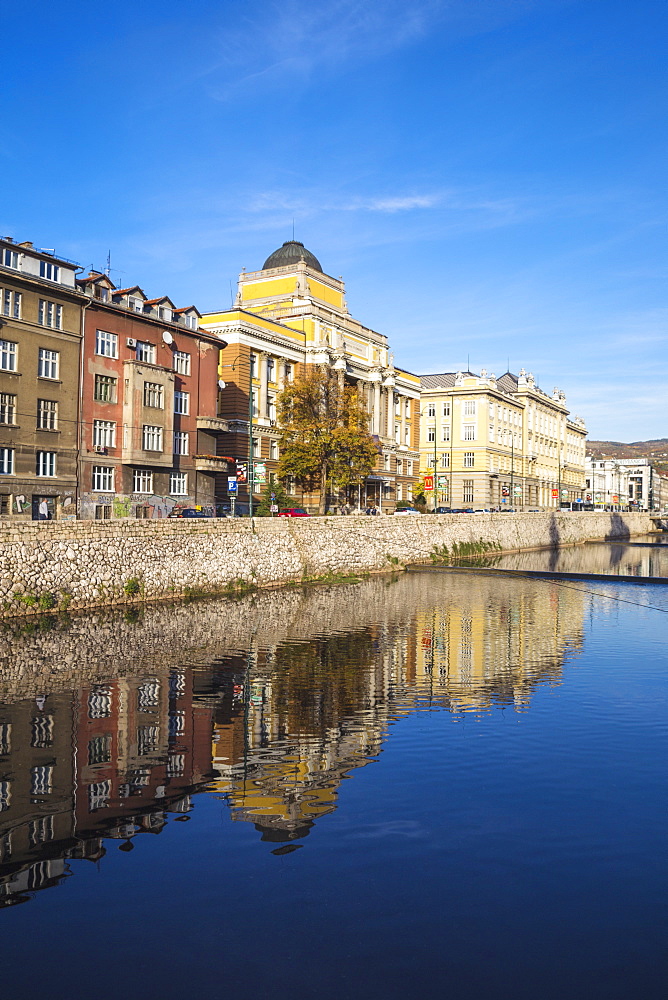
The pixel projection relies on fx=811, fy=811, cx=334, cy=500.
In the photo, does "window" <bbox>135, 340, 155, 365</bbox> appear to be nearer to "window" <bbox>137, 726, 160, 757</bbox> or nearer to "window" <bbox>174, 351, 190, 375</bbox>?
"window" <bbox>174, 351, 190, 375</bbox>

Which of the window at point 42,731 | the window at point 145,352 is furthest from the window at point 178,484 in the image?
the window at point 42,731

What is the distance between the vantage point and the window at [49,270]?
45.8m

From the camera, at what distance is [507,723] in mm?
18516

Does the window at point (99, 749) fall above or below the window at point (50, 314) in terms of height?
below

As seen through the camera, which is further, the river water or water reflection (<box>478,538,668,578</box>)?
water reflection (<box>478,538,668,578</box>)

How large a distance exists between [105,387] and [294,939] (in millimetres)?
45085

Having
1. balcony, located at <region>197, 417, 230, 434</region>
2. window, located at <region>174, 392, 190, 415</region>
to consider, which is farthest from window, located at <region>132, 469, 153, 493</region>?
balcony, located at <region>197, 417, 230, 434</region>

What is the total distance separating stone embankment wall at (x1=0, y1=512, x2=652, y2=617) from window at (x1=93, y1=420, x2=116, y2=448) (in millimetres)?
11056

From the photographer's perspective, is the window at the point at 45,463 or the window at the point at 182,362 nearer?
the window at the point at 45,463

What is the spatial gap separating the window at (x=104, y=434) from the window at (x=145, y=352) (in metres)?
5.11

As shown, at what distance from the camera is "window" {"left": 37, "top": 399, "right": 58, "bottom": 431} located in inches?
1802

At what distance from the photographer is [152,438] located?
5331cm

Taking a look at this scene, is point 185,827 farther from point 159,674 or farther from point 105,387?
point 105,387

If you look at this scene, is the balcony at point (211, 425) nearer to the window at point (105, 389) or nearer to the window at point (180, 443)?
the window at point (180, 443)
